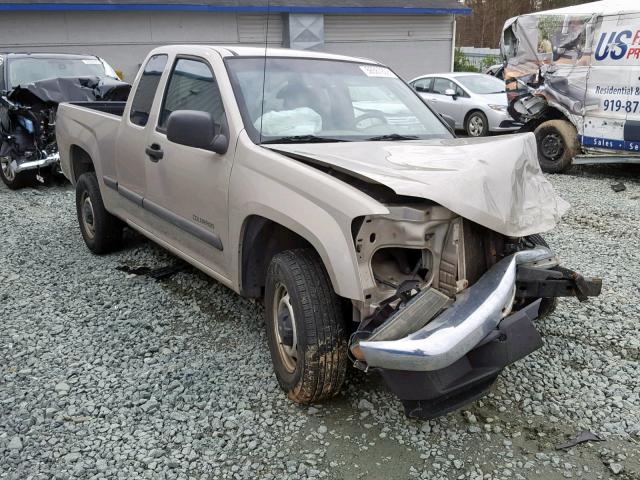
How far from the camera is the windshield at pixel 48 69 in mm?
9367

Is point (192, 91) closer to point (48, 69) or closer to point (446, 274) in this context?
point (446, 274)

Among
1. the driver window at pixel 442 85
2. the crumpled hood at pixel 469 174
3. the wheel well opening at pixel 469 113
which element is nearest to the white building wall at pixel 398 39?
the driver window at pixel 442 85

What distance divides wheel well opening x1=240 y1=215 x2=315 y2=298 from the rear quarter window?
1.68 meters

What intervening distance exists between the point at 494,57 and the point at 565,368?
83.8ft

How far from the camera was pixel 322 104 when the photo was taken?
3.91m

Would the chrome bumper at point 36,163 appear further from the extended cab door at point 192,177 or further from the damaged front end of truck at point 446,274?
the damaged front end of truck at point 446,274

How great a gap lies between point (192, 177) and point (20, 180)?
599 cm

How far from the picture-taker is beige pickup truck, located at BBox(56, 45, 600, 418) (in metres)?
2.60

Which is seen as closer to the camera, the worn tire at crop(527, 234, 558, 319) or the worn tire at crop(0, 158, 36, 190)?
the worn tire at crop(527, 234, 558, 319)

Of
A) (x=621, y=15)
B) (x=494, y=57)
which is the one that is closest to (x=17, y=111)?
(x=621, y=15)

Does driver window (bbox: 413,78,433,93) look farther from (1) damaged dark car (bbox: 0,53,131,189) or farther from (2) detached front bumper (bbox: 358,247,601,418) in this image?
(2) detached front bumper (bbox: 358,247,601,418)

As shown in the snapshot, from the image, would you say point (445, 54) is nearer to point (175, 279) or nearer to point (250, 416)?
point (175, 279)

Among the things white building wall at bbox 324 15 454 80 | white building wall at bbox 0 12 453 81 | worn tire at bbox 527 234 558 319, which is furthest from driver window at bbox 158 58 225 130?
white building wall at bbox 324 15 454 80

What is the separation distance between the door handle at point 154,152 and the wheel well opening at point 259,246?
46.4 inches
